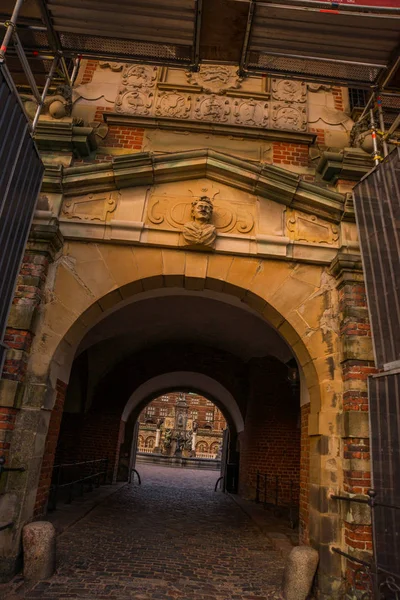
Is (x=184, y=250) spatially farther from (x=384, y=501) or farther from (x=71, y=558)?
(x=71, y=558)

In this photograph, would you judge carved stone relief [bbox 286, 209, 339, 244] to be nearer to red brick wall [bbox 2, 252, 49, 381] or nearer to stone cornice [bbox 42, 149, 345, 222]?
stone cornice [bbox 42, 149, 345, 222]

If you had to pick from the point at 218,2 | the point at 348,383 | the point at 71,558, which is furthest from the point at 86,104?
the point at 71,558

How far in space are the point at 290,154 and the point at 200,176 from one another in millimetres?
1694

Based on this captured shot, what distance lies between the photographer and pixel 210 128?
628 cm

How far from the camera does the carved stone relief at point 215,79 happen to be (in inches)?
267

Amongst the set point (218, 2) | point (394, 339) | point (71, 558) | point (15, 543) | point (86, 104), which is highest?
point (86, 104)

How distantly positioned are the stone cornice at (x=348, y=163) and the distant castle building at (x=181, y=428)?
27235mm

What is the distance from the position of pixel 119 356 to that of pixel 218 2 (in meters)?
8.39

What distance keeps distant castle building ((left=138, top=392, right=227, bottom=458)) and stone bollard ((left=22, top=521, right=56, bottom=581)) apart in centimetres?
2692

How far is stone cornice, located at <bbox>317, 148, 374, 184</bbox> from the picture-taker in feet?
18.3

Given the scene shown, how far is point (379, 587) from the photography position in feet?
10.9

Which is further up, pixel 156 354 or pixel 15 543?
pixel 156 354

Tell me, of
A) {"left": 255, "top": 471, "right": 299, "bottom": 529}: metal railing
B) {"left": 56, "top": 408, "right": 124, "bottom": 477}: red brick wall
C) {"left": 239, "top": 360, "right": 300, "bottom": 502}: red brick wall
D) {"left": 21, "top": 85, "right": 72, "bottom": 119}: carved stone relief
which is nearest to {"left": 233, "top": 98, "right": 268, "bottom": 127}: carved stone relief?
{"left": 21, "top": 85, "right": 72, "bottom": 119}: carved stone relief

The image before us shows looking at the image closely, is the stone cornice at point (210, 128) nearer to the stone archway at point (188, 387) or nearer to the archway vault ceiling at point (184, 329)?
the archway vault ceiling at point (184, 329)
